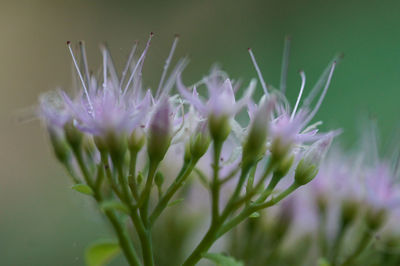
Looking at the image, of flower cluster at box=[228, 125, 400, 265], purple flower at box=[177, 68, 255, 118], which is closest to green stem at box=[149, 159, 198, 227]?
purple flower at box=[177, 68, 255, 118]

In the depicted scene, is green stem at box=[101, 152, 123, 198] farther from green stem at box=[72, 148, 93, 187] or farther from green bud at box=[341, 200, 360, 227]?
green bud at box=[341, 200, 360, 227]

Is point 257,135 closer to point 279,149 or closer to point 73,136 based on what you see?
point 279,149

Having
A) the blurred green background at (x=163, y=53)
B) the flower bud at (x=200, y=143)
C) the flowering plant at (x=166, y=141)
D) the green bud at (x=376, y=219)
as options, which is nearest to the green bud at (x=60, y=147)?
the flowering plant at (x=166, y=141)

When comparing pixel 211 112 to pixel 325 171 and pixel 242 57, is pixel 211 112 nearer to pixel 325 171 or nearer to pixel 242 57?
pixel 325 171

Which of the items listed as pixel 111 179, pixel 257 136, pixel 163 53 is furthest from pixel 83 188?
pixel 163 53

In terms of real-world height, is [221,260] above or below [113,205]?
below

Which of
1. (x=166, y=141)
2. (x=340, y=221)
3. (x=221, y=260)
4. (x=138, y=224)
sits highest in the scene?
(x=166, y=141)

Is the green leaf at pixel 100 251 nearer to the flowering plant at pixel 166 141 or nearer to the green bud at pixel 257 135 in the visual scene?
the flowering plant at pixel 166 141

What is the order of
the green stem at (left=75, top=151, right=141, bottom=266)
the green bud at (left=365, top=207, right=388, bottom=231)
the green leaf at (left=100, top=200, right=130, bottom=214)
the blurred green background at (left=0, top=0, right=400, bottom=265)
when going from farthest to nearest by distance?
the blurred green background at (left=0, top=0, right=400, bottom=265)
the green bud at (left=365, top=207, right=388, bottom=231)
the green stem at (left=75, top=151, right=141, bottom=266)
the green leaf at (left=100, top=200, right=130, bottom=214)
